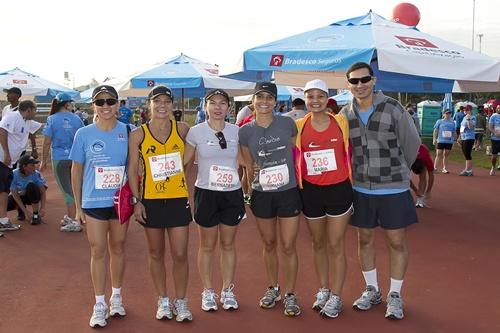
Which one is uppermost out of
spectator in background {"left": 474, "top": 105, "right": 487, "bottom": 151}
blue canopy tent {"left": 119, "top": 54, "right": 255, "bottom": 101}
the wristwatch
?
blue canopy tent {"left": 119, "top": 54, "right": 255, "bottom": 101}

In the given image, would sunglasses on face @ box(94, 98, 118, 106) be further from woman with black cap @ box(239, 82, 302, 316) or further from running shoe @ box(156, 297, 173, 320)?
running shoe @ box(156, 297, 173, 320)

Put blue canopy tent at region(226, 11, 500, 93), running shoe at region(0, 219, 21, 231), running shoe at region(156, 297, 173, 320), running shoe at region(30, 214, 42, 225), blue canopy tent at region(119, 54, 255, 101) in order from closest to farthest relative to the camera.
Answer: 1. running shoe at region(156, 297, 173, 320)
2. blue canopy tent at region(226, 11, 500, 93)
3. running shoe at region(0, 219, 21, 231)
4. running shoe at region(30, 214, 42, 225)
5. blue canopy tent at region(119, 54, 255, 101)

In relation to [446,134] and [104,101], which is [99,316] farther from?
[446,134]

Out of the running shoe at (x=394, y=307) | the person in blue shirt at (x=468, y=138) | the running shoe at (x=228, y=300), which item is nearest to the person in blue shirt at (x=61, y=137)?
the running shoe at (x=228, y=300)

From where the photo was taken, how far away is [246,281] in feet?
17.1

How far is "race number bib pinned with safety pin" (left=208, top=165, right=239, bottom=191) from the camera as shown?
4172 millimetres

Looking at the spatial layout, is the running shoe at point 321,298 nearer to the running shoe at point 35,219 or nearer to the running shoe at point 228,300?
the running shoe at point 228,300

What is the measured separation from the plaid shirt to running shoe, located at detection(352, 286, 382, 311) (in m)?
0.98

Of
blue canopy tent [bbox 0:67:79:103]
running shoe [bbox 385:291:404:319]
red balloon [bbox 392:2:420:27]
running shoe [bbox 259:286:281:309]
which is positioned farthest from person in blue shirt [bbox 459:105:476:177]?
blue canopy tent [bbox 0:67:79:103]

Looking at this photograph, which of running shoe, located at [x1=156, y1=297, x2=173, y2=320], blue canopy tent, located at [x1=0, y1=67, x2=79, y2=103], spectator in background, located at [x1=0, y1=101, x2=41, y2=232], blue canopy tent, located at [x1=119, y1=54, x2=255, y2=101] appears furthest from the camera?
blue canopy tent, located at [x1=0, y1=67, x2=79, y2=103]

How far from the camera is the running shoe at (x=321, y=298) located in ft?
14.5

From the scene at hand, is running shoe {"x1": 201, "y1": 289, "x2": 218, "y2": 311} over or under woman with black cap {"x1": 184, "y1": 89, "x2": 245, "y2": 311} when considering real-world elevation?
under

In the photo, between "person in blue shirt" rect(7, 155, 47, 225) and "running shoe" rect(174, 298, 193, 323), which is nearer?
"running shoe" rect(174, 298, 193, 323)

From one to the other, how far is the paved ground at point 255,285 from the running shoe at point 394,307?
64 millimetres
